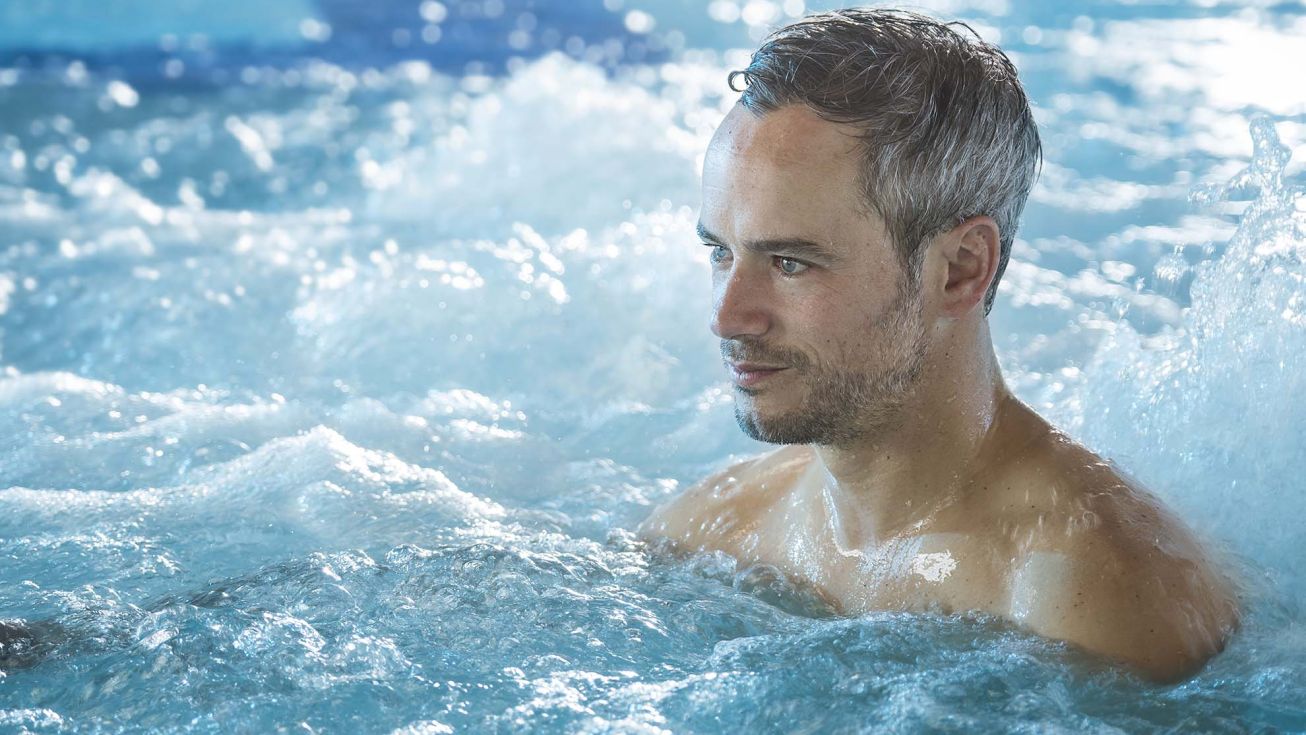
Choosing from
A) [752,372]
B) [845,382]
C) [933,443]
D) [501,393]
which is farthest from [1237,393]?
[501,393]

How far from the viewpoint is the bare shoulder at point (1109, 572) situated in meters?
1.79

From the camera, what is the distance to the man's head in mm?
1871

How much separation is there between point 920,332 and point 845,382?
0.13 meters

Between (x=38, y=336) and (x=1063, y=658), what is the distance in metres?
3.77

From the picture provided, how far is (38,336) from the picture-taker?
14.8 ft

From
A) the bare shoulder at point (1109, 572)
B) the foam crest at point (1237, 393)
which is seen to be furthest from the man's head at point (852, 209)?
Result: the foam crest at point (1237, 393)

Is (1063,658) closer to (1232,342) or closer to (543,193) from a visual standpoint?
(1232,342)

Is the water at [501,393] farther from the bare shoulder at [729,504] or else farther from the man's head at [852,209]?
the man's head at [852,209]

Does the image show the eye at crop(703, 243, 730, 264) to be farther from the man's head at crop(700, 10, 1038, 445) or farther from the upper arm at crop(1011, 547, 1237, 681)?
the upper arm at crop(1011, 547, 1237, 681)

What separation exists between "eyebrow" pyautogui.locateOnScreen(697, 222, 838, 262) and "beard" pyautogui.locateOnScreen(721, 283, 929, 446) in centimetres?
13

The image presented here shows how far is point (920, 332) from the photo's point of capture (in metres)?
1.96

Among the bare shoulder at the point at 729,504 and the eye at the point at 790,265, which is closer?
the eye at the point at 790,265

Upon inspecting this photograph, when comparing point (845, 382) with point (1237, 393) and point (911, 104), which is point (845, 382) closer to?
point (911, 104)

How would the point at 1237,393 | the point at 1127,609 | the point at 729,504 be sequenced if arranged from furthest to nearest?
1. the point at 1237,393
2. the point at 729,504
3. the point at 1127,609
